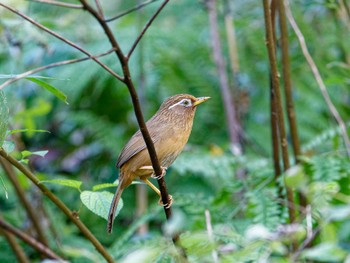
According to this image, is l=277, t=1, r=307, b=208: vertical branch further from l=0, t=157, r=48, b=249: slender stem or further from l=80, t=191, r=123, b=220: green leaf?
l=0, t=157, r=48, b=249: slender stem

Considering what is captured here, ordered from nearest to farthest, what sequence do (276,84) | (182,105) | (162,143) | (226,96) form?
(276,84) → (162,143) → (182,105) → (226,96)

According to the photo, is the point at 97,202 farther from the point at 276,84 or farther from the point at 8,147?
the point at 276,84

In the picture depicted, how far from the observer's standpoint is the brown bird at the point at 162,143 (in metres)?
3.21

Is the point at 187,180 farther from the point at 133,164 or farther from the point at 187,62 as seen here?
the point at 133,164

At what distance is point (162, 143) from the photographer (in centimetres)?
324

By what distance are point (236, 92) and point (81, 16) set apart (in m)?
1.85

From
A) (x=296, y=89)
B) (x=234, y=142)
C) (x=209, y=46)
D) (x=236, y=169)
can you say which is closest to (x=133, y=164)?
(x=236, y=169)

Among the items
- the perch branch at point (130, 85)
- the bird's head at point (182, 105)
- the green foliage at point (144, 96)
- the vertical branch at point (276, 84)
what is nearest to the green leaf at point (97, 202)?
the perch branch at point (130, 85)

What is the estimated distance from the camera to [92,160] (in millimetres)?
5711

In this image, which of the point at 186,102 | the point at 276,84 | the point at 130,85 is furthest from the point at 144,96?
the point at 130,85

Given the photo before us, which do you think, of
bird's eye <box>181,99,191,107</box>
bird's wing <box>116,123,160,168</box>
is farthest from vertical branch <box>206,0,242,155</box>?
bird's wing <box>116,123,160,168</box>

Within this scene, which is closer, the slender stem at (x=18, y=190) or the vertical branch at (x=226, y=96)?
the slender stem at (x=18, y=190)

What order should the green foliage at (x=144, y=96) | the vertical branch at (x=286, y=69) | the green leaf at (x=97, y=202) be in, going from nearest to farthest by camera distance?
the green leaf at (x=97, y=202) < the vertical branch at (x=286, y=69) < the green foliage at (x=144, y=96)

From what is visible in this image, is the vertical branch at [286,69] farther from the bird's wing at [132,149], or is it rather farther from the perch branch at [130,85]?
the perch branch at [130,85]
